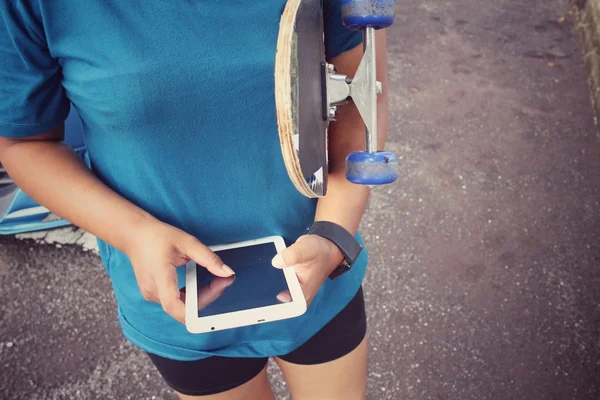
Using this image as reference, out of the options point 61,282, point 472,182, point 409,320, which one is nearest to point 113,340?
point 61,282

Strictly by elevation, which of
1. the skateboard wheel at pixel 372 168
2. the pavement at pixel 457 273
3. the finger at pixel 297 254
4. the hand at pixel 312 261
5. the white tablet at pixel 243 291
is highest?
the skateboard wheel at pixel 372 168

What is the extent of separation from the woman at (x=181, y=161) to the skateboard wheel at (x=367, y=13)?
0.10 metres

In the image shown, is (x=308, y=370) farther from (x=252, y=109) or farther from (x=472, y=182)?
(x=472, y=182)

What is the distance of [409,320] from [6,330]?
5.60ft

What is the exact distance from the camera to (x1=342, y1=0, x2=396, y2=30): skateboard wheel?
0.63m

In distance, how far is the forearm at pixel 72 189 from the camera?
77 centimetres

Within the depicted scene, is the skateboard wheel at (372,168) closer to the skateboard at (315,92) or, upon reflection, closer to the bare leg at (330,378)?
the skateboard at (315,92)

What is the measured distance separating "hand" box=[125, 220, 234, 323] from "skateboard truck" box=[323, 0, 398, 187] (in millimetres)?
264

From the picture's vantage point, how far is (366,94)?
2.22 feet

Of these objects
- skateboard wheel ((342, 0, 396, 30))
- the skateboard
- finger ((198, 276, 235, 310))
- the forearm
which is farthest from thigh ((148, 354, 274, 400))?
skateboard wheel ((342, 0, 396, 30))

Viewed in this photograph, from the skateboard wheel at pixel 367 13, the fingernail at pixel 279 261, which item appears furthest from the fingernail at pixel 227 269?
Result: the skateboard wheel at pixel 367 13

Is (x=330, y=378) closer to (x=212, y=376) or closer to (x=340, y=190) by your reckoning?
(x=212, y=376)

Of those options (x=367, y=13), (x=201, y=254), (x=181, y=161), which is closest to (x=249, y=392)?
(x=201, y=254)

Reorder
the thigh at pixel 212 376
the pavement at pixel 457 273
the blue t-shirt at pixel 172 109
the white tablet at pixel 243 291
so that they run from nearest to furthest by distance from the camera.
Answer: the blue t-shirt at pixel 172 109, the white tablet at pixel 243 291, the thigh at pixel 212 376, the pavement at pixel 457 273
